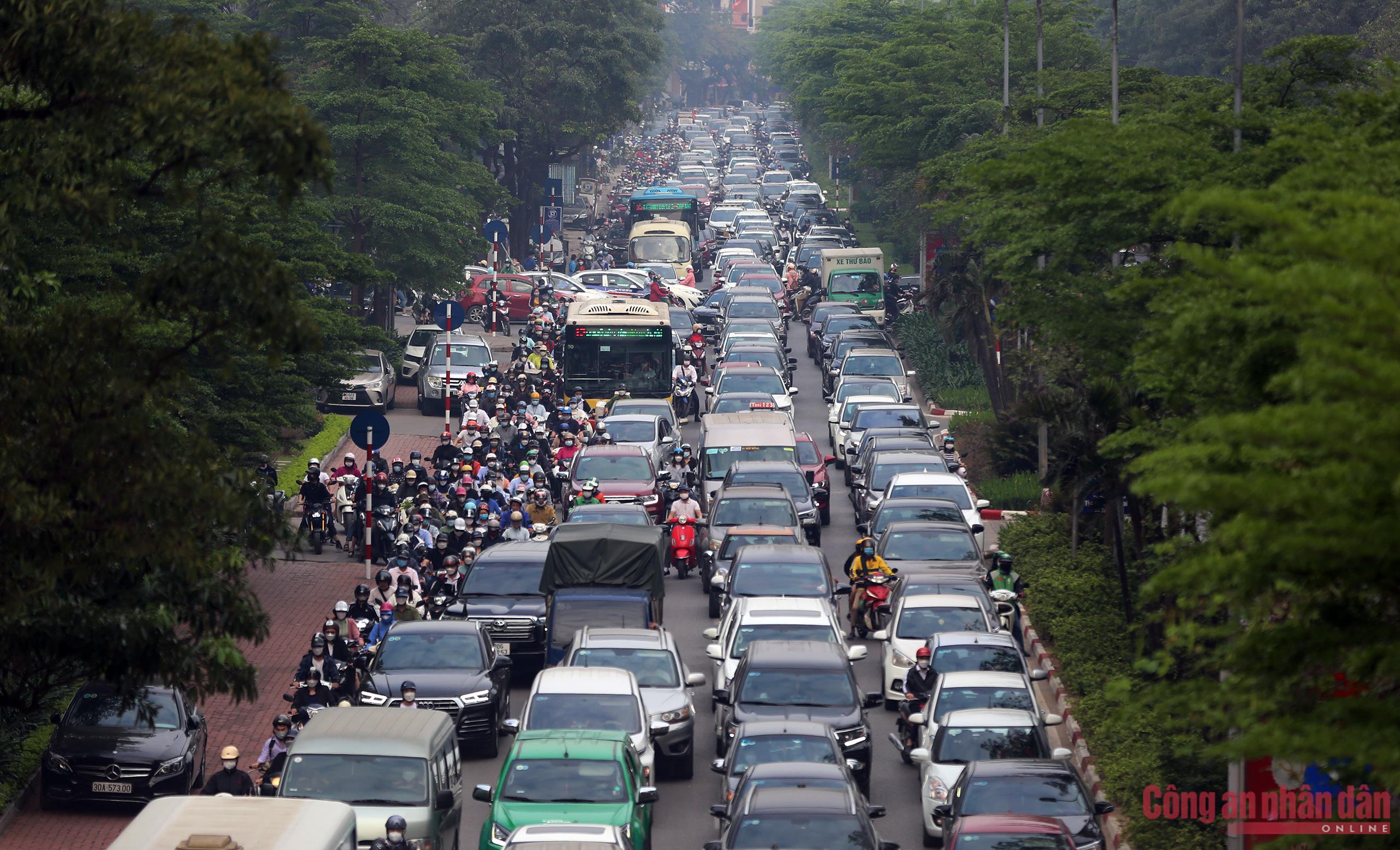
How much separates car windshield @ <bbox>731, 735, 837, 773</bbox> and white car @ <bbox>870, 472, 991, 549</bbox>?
12391 millimetres

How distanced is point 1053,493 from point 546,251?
159 ft

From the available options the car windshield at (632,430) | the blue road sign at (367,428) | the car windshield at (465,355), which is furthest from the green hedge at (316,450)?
the blue road sign at (367,428)

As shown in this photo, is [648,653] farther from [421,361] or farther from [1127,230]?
[421,361]

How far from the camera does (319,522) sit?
31.5 meters

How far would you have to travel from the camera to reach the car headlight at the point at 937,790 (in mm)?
18438

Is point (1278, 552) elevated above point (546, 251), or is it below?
above

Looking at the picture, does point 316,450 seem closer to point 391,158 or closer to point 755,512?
point 391,158

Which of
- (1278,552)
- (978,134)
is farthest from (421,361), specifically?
(1278,552)

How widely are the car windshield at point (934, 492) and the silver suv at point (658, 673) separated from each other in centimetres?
963

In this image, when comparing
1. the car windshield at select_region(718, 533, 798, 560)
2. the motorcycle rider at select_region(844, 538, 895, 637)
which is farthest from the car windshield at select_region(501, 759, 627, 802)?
the car windshield at select_region(718, 533, 798, 560)

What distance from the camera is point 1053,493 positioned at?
2577 cm

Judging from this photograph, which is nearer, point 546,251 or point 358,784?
point 358,784

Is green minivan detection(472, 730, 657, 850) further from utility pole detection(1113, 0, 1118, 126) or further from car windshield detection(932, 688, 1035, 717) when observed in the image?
utility pole detection(1113, 0, 1118, 126)

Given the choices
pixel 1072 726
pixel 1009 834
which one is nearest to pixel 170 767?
pixel 1009 834
